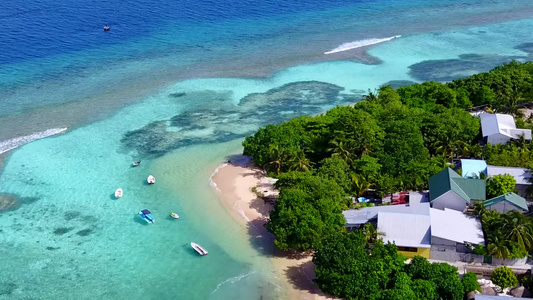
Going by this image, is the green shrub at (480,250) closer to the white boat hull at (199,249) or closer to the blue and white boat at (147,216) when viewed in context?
the white boat hull at (199,249)

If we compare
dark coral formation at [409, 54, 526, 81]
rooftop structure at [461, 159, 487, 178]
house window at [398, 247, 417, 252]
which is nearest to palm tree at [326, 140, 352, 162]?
rooftop structure at [461, 159, 487, 178]

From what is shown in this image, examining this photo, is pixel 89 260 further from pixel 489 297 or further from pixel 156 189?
pixel 489 297

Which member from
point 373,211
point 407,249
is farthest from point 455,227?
point 373,211

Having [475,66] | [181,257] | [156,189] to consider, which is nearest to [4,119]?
[156,189]

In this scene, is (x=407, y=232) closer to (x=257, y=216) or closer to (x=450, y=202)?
(x=450, y=202)

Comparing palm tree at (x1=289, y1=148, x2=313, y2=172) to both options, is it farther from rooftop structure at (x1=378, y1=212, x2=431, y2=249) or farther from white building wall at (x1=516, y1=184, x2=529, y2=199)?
white building wall at (x1=516, y1=184, x2=529, y2=199)

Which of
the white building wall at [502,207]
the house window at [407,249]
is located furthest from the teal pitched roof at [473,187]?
the house window at [407,249]

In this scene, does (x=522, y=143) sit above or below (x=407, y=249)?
above
